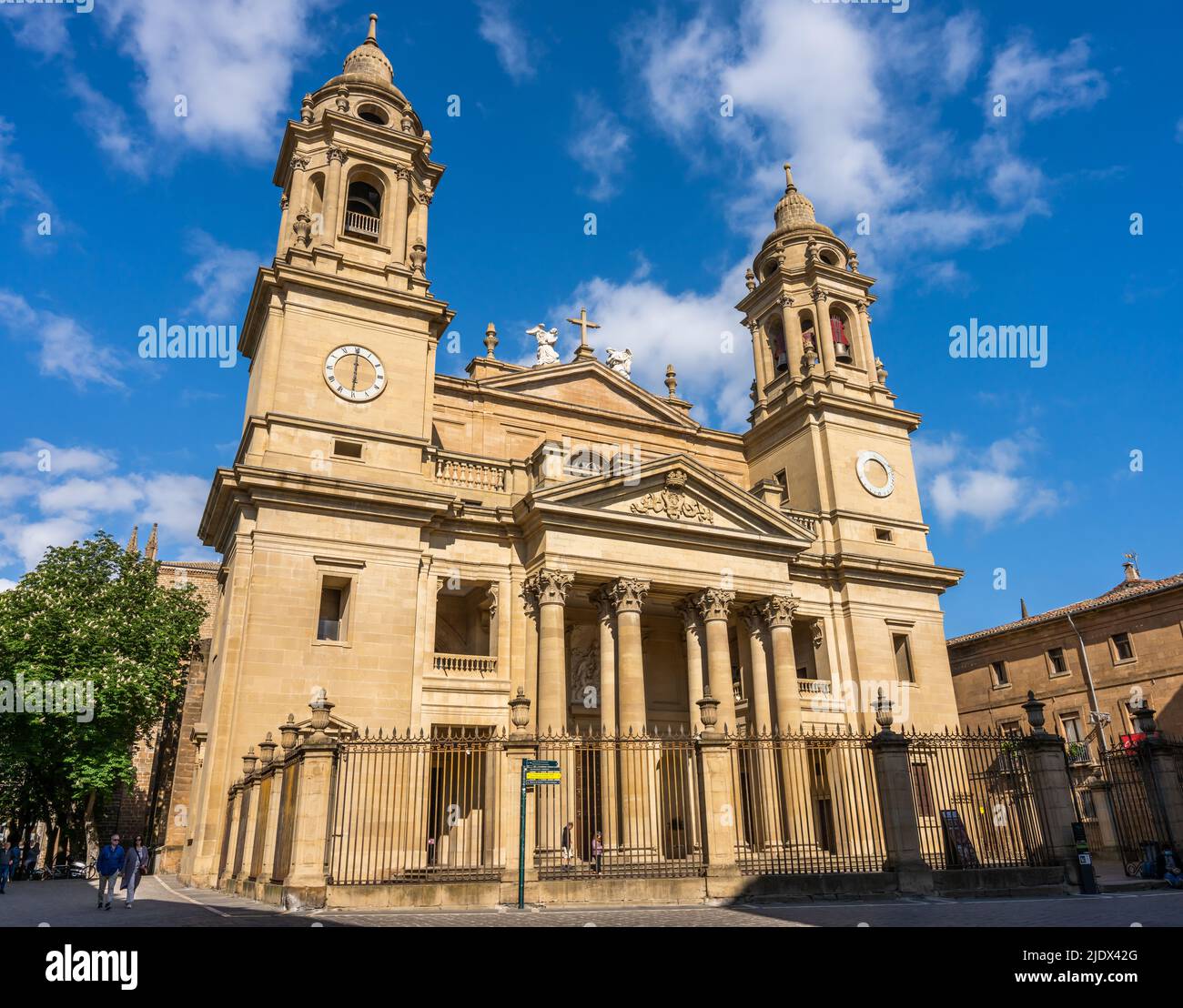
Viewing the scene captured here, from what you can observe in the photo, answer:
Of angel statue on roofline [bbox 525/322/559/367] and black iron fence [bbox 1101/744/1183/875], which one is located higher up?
angel statue on roofline [bbox 525/322/559/367]

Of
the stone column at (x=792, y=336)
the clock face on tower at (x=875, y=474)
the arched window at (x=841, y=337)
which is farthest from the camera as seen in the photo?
the arched window at (x=841, y=337)

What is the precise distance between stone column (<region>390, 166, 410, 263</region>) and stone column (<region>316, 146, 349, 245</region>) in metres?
1.81

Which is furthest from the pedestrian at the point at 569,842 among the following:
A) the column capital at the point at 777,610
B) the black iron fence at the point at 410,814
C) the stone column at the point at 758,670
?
the column capital at the point at 777,610

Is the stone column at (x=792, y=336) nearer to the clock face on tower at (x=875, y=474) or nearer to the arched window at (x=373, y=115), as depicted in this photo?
the clock face on tower at (x=875, y=474)

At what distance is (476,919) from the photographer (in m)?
13.2

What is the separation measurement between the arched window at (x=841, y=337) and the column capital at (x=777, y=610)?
1245 centimetres

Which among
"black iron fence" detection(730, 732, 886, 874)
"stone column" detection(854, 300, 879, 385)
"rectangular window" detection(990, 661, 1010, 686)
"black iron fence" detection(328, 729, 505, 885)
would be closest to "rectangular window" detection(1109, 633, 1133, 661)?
"rectangular window" detection(990, 661, 1010, 686)

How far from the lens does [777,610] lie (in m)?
28.7

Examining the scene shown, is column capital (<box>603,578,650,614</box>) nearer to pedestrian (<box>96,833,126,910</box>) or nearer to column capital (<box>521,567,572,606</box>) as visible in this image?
column capital (<box>521,567,572,606</box>)

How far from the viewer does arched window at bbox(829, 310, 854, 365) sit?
120ft

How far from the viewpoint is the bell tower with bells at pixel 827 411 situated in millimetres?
33094

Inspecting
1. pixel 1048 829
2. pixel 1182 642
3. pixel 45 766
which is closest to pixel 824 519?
pixel 1048 829
